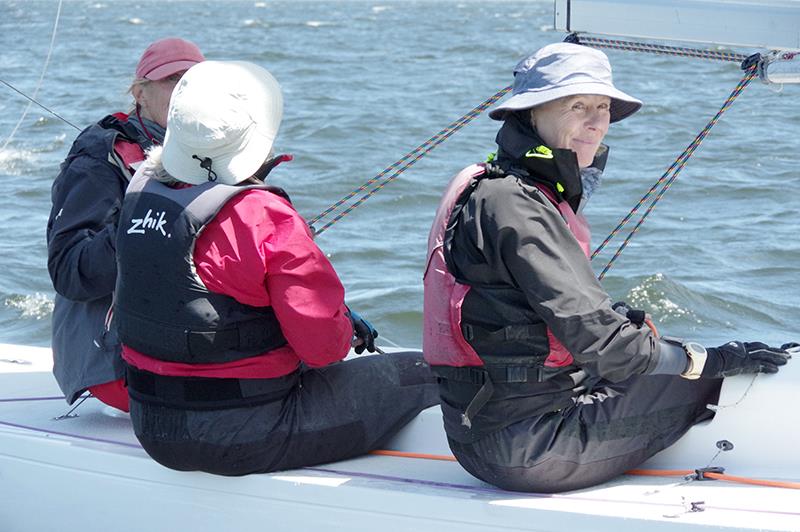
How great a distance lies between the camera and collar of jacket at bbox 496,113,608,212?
2.17 metres

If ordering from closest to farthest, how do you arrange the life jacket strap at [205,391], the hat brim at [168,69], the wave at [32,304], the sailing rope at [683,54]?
the life jacket strap at [205,391]
the hat brim at [168,69]
the sailing rope at [683,54]
the wave at [32,304]

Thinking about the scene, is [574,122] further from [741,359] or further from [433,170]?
[433,170]

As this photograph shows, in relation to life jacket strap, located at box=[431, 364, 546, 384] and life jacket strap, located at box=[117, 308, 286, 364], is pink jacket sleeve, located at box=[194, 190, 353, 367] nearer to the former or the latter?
life jacket strap, located at box=[117, 308, 286, 364]

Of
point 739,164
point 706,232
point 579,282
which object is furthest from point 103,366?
point 739,164

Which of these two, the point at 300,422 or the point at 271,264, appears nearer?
the point at 271,264

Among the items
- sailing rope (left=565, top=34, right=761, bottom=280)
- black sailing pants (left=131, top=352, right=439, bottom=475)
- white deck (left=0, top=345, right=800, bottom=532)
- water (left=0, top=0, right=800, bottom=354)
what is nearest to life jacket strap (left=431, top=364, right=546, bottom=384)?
white deck (left=0, top=345, right=800, bottom=532)

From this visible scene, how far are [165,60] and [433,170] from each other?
5612 mm

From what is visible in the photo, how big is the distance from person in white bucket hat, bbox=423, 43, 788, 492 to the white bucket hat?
392 mm

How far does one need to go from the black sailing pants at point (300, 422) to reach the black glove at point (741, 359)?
2.15ft

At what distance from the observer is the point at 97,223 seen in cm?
277

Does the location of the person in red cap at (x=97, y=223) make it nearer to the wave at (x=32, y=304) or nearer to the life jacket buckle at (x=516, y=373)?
the life jacket buckle at (x=516, y=373)

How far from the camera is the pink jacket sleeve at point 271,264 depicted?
228cm

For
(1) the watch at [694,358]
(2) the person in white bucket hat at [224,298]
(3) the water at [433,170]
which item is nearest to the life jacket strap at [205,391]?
(2) the person in white bucket hat at [224,298]

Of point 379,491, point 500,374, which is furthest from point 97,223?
point 500,374
